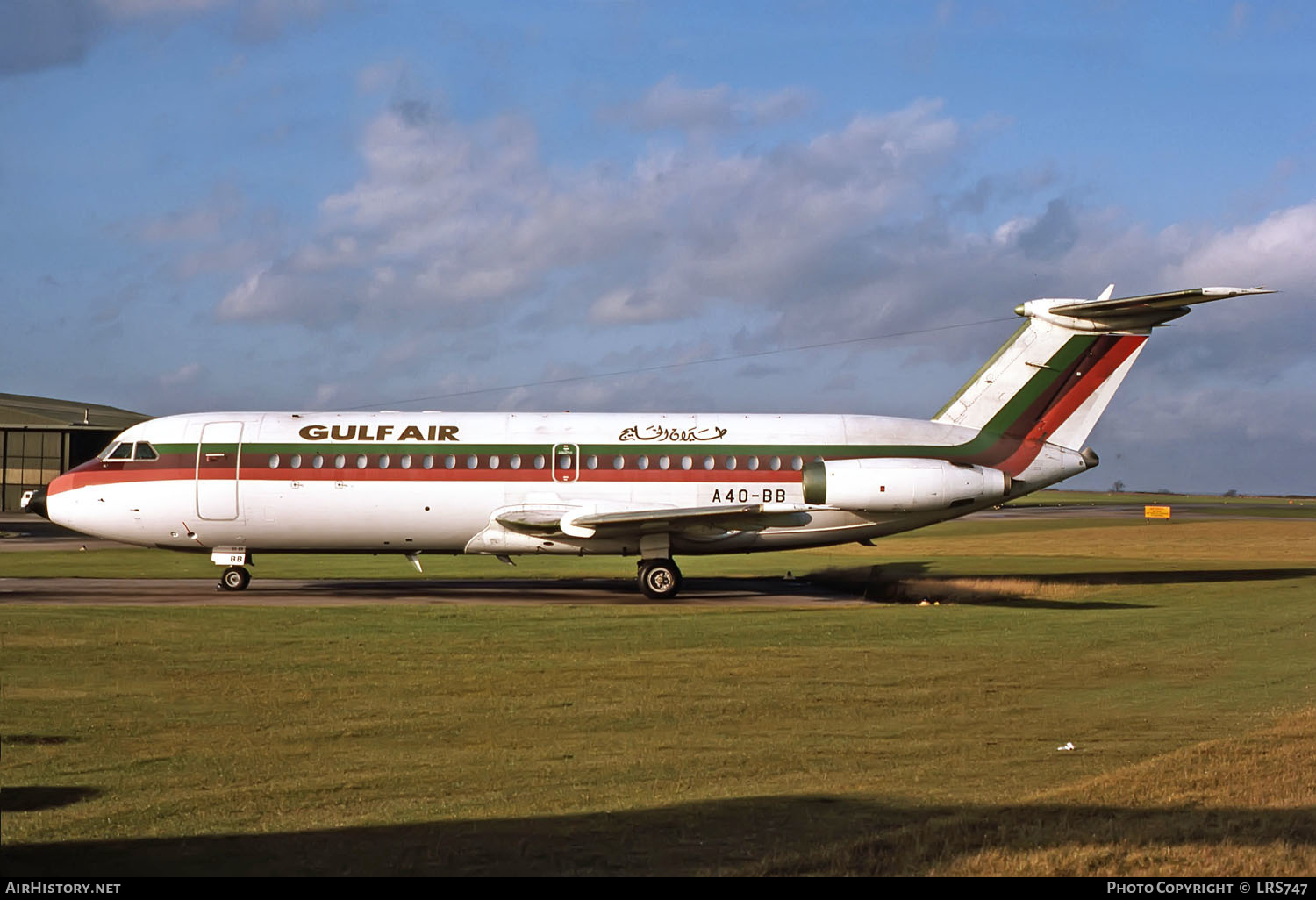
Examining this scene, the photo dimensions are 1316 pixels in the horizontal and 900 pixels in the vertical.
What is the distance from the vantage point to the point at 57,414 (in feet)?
365

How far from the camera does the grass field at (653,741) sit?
818 cm

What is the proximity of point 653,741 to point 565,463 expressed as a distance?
1805 cm

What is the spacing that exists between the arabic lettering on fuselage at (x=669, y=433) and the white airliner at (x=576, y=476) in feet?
0.11

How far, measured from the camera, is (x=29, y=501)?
31297mm

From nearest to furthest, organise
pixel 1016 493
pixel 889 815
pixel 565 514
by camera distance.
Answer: pixel 889 815
pixel 565 514
pixel 1016 493

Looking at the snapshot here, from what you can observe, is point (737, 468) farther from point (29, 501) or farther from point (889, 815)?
point (889, 815)

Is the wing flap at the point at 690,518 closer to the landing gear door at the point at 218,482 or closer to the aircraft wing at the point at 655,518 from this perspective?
the aircraft wing at the point at 655,518

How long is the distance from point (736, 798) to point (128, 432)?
84.7 ft

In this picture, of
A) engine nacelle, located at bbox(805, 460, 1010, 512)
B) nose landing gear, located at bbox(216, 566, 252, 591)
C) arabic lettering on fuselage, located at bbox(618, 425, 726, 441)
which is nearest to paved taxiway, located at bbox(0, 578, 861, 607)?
nose landing gear, located at bbox(216, 566, 252, 591)

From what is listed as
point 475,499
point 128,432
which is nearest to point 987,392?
point 475,499

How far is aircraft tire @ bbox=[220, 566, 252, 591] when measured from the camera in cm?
3033

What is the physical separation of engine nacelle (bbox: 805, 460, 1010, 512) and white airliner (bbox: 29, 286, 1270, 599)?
0.04 meters

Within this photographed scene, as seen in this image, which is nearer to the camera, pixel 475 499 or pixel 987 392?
pixel 475 499

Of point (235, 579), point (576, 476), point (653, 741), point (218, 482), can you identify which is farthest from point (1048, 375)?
point (653, 741)
